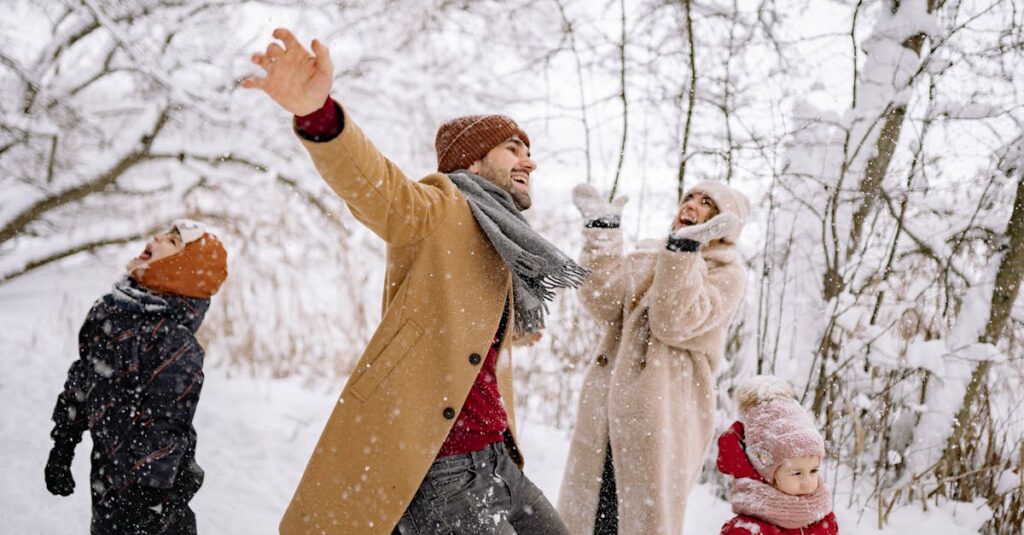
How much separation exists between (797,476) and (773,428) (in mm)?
142

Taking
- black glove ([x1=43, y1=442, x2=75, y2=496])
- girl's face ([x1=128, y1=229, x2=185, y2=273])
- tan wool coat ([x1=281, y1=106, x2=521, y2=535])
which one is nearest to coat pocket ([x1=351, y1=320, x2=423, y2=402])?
tan wool coat ([x1=281, y1=106, x2=521, y2=535])

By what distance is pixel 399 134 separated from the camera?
7.51 m

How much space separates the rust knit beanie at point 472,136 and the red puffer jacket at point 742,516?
44.1 inches

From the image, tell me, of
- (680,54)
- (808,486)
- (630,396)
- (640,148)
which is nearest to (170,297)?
(630,396)

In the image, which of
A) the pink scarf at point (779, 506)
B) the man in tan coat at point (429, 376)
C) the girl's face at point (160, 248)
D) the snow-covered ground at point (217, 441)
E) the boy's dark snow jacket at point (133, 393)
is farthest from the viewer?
the snow-covered ground at point (217, 441)

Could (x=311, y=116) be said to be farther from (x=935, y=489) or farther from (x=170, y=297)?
(x=935, y=489)

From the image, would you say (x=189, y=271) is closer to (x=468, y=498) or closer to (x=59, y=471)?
(x=59, y=471)

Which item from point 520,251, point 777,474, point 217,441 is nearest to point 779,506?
point 777,474

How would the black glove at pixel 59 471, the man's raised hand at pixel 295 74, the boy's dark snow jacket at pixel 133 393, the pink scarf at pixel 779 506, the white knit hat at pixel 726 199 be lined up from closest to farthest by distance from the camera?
1. the man's raised hand at pixel 295 74
2. the pink scarf at pixel 779 506
3. the boy's dark snow jacket at pixel 133 393
4. the black glove at pixel 59 471
5. the white knit hat at pixel 726 199

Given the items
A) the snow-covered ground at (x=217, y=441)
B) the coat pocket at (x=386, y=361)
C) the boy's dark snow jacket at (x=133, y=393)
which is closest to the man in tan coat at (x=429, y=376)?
the coat pocket at (x=386, y=361)

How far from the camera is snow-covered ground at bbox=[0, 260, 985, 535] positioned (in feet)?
11.2

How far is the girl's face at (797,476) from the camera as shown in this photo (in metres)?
1.85

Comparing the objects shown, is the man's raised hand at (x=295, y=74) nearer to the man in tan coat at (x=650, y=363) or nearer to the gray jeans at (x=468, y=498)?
the gray jeans at (x=468, y=498)

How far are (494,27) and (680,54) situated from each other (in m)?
3.08
